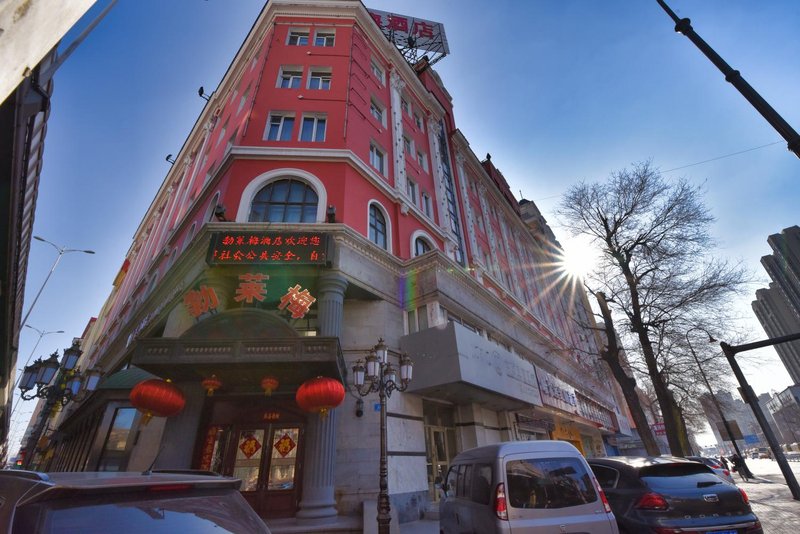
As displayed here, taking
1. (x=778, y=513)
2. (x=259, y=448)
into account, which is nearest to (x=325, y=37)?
(x=259, y=448)

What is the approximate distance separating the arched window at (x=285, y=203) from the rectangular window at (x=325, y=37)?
10838 millimetres

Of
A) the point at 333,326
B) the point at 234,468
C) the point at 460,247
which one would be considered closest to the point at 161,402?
the point at 234,468

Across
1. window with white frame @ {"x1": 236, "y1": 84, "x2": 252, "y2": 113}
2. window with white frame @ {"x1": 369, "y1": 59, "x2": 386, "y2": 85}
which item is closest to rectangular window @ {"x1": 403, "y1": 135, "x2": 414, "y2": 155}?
window with white frame @ {"x1": 369, "y1": 59, "x2": 386, "y2": 85}

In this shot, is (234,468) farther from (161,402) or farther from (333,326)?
(333,326)

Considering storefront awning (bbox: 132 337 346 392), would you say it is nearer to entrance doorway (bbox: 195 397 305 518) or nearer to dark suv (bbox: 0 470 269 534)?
entrance doorway (bbox: 195 397 305 518)

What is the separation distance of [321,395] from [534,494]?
207 inches

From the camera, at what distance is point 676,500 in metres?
5.22

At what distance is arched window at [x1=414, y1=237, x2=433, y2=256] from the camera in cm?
1659

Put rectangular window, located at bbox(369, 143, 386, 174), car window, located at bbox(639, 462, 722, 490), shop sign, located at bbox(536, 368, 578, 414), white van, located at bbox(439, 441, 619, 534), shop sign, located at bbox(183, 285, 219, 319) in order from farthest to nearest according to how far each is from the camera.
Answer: rectangular window, located at bbox(369, 143, 386, 174), shop sign, located at bbox(536, 368, 578, 414), shop sign, located at bbox(183, 285, 219, 319), car window, located at bbox(639, 462, 722, 490), white van, located at bbox(439, 441, 619, 534)

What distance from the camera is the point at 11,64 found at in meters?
1.78

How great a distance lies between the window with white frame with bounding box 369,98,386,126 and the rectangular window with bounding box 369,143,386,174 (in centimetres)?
228

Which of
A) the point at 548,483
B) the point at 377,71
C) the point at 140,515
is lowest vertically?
the point at 548,483

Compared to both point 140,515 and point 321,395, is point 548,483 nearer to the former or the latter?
point 140,515

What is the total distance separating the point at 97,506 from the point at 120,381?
15547 mm
